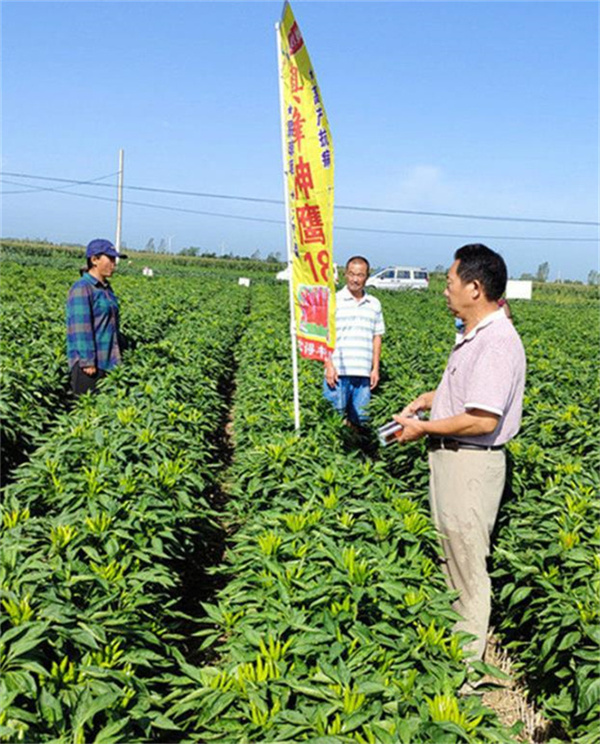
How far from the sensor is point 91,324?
545cm

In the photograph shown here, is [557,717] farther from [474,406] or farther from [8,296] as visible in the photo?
[8,296]

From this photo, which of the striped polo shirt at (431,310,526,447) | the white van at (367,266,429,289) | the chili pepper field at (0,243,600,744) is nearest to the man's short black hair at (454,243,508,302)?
the striped polo shirt at (431,310,526,447)

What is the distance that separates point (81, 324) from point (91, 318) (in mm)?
112

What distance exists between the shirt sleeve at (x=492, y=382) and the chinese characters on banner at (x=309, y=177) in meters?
1.46

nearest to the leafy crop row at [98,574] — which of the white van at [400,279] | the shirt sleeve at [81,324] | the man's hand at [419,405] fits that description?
the shirt sleeve at [81,324]

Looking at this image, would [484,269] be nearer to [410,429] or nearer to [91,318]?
[410,429]

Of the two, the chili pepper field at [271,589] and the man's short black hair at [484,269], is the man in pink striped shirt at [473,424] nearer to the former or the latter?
the man's short black hair at [484,269]

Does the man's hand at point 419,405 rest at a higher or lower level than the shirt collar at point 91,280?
lower

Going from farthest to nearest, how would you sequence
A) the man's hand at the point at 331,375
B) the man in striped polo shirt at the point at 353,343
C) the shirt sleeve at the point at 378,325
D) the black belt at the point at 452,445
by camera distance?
the shirt sleeve at the point at 378,325 → the man in striped polo shirt at the point at 353,343 → the man's hand at the point at 331,375 → the black belt at the point at 452,445

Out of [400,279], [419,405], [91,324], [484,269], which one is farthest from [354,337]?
→ [400,279]

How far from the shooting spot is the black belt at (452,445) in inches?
119

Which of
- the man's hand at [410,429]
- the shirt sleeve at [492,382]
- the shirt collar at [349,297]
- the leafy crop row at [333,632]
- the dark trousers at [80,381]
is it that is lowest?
the leafy crop row at [333,632]

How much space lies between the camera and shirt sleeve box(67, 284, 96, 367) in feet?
17.6

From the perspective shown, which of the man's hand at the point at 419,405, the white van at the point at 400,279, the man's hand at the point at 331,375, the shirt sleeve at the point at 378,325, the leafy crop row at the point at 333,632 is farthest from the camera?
the white van at the point at 400,279
